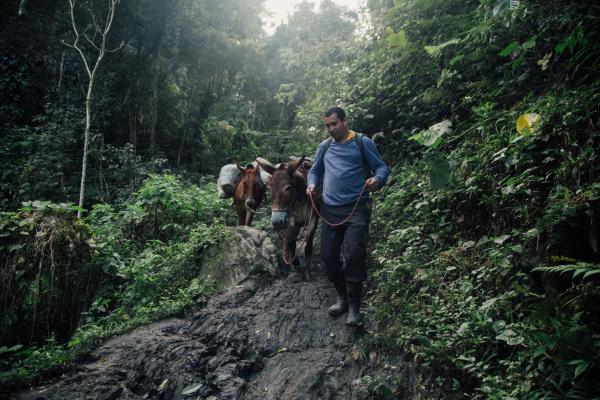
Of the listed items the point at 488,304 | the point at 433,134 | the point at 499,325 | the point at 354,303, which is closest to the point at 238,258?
the point at 354,303

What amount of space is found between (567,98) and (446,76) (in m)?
2.64

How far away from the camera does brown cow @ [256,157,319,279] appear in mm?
5871

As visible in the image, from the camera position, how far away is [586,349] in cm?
234

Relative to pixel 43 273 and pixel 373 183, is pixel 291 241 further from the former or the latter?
pixel 43 273

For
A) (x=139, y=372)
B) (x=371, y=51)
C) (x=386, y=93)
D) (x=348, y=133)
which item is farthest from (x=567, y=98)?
(x=371, y=51)

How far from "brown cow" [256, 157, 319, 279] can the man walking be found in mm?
1265

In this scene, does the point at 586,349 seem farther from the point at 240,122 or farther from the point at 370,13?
the point at 240,122

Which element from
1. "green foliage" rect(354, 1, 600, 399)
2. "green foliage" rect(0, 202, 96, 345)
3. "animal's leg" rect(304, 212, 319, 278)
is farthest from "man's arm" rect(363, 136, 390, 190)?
"green foliage" rect(0, 202, 96, 345)

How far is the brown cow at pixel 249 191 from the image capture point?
768cm

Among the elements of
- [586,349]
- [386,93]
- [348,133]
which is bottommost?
[586,349]

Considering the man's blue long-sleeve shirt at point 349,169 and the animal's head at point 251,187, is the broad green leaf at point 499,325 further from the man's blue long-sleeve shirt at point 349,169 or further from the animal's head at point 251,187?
the animal's head at point 251,187

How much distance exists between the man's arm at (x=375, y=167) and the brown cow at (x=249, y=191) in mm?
3649

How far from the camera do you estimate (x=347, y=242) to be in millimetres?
4371

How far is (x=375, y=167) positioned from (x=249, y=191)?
3834mm
